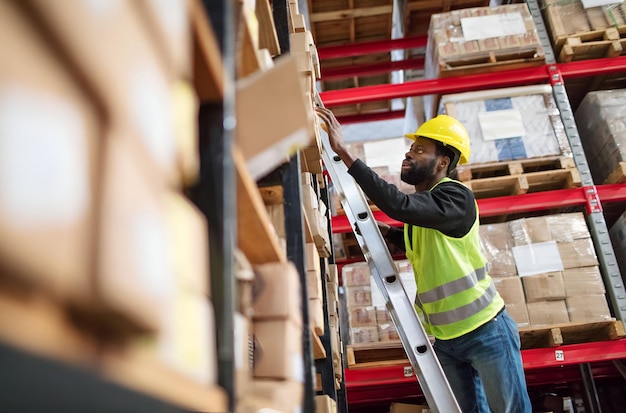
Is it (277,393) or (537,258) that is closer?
(277,393)

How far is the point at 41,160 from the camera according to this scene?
20.5 inches

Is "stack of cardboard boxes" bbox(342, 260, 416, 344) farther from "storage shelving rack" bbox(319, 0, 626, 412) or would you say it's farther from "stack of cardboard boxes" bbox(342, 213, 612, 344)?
"storage shelving rack" bbox(319, 0, 626, 412)

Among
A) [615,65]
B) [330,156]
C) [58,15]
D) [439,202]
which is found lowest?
[58,15]

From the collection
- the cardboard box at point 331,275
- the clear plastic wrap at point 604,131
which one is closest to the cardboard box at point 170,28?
the cardboard box at point 331,275

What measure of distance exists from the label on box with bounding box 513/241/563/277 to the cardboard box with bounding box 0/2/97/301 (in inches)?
168

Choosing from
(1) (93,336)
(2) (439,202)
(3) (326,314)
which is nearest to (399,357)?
(3) (326,314)

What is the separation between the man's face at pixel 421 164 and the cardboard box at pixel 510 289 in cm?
123

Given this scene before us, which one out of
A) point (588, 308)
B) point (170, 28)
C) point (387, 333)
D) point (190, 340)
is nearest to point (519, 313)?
point (588, 308)

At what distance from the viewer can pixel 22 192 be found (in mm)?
489

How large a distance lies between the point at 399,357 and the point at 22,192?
435cm

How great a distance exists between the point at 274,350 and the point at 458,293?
1857mm

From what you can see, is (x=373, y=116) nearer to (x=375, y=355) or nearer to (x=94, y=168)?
(x=375, y=355)

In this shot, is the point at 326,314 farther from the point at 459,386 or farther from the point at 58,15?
the point at 58,15

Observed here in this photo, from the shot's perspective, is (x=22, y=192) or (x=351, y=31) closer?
(x=22, y=192)
